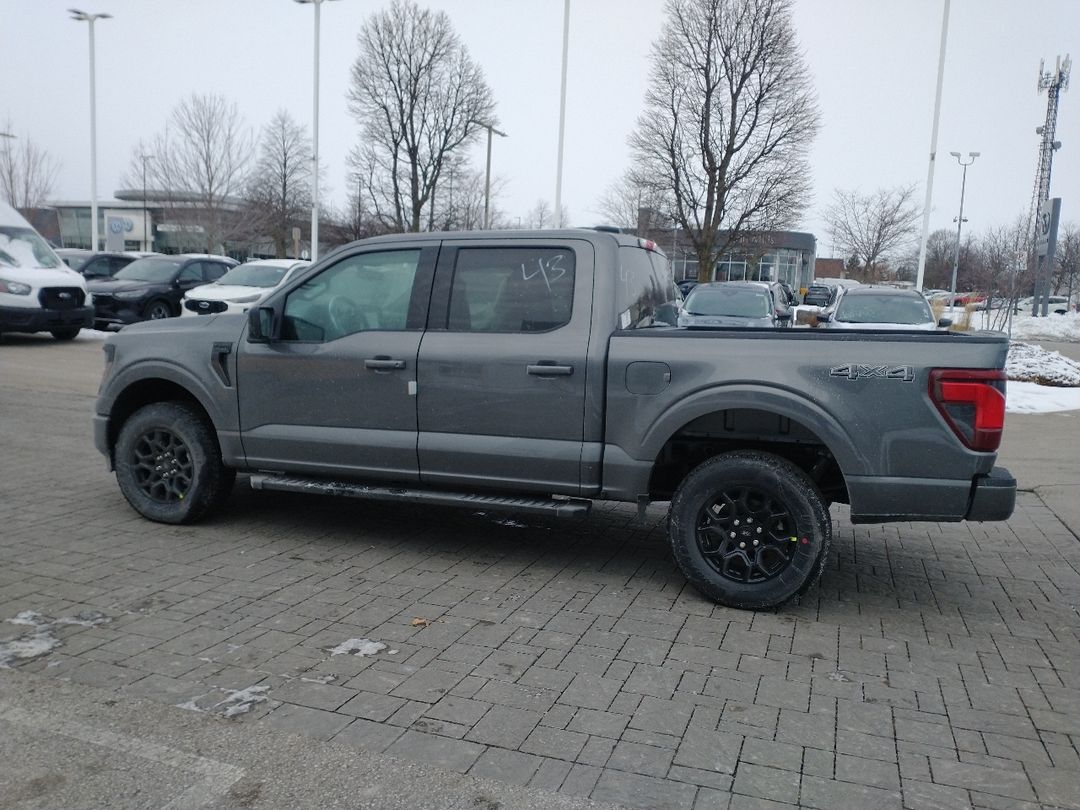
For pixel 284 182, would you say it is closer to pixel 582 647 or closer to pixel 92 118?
pixel 92 118

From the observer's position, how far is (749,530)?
477 centimetres

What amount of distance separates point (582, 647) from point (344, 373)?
229cm

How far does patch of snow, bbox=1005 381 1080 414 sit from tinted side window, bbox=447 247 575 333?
9.40 m

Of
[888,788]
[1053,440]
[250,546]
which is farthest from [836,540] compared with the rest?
[1053,440]

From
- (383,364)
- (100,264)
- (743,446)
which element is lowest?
(743,446)

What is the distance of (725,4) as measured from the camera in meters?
31.5

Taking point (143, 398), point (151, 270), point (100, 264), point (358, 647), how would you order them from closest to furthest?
point (358, 647), point (143, 398), point (151, 270), point (100, 264)

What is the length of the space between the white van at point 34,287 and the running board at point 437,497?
41.7 ft

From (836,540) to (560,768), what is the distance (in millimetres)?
3780

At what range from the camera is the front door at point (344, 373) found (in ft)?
17.7

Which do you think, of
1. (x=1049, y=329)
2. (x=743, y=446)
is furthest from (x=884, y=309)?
(x=1049, y=329)

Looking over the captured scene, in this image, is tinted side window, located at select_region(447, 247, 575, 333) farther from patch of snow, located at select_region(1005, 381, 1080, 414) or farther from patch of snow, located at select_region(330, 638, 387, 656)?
patch of snow, located at select_region(1005, 381, 1080, 414)

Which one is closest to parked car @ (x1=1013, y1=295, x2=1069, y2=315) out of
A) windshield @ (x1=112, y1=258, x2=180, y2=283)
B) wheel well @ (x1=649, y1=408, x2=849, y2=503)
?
windshield @ (x1=112, y1=258, x2=180, y2=283)

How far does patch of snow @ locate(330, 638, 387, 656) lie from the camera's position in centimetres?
411
